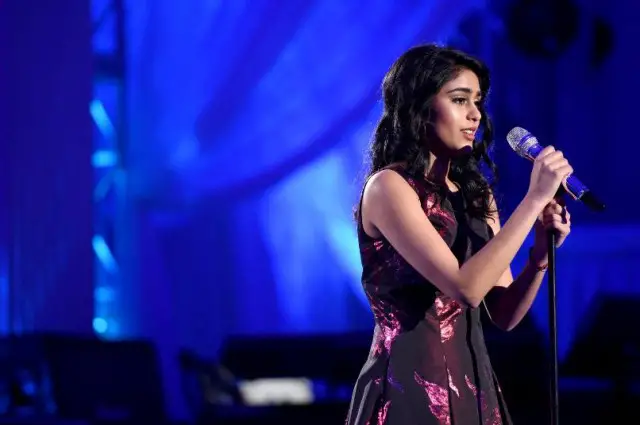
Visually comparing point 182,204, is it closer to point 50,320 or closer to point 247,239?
point 247,239

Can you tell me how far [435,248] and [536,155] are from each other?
23cm

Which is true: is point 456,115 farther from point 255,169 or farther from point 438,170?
point 255,169

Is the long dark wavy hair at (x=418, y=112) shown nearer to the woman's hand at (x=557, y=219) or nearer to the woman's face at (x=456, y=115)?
the woman's face at (x=456, y=115)

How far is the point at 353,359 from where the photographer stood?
5.30 meters

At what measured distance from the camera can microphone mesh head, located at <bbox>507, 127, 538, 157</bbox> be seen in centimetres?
190

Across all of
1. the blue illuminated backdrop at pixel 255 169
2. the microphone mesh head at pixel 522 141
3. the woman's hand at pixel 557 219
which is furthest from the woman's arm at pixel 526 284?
the blue illuminated backdrop at pixel 255 169

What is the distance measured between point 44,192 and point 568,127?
2931 mm

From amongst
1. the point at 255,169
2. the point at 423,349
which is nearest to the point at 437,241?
the point at 423,349

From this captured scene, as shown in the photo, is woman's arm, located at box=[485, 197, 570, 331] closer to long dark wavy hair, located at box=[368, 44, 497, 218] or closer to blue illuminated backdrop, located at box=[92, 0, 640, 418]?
long dark wavy hair, located at box=[368, 44, 497, 218]

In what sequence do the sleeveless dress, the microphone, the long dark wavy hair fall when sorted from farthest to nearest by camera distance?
the long dark wavy hair, the sleeveless dress, the microphone

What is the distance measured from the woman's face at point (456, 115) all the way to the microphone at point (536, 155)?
76 mm

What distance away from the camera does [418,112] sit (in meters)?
2.01

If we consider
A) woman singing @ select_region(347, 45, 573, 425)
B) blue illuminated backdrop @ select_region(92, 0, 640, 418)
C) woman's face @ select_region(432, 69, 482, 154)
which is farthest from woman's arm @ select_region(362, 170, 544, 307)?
blue illuminated backdrop @ select_region(92, 0, 640, 418)

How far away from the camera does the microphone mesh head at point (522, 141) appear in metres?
1.90
